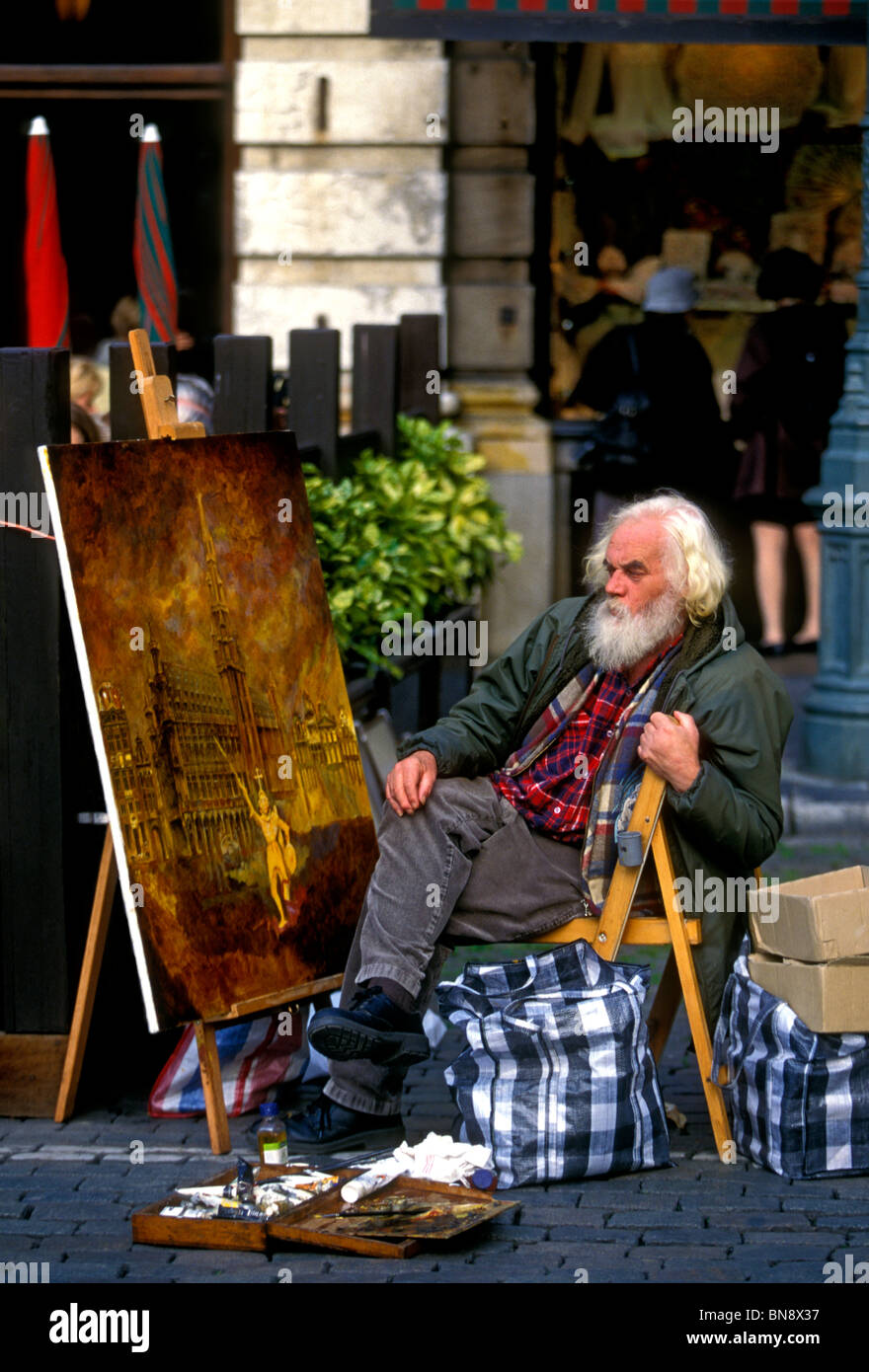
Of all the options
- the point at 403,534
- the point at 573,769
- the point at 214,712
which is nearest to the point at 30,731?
the point at 214,712

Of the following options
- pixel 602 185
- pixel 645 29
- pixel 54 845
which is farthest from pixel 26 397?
pixel 602 185

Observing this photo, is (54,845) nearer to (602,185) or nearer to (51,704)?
(51,704)

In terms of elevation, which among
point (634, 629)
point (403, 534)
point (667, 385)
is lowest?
point (634, 629)

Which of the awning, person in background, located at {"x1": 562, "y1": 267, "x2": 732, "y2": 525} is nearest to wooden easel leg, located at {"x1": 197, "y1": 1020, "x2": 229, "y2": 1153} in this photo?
the awning

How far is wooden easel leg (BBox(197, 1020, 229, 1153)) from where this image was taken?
4805mm

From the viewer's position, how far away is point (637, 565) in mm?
5008

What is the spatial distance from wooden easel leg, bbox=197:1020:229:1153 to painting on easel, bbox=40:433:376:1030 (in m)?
0.07

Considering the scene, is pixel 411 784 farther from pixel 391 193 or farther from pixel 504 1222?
pixel 391 193

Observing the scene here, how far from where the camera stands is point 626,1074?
467 centimetres

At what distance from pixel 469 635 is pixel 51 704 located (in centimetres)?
423

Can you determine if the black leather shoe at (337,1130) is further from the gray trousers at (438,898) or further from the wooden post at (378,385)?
the wooden post at (378,385)

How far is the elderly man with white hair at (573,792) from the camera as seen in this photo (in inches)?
190

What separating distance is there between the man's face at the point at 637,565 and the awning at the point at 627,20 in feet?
16.8

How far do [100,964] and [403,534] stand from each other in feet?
8.80
